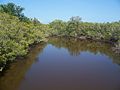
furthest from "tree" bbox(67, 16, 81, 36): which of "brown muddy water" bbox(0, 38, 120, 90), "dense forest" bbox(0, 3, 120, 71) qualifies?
"brown muddy water" bbox(0, 38, 120, 90)

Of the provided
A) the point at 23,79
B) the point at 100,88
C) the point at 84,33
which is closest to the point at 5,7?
the point at 84,33

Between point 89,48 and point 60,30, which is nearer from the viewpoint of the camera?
point 89,48

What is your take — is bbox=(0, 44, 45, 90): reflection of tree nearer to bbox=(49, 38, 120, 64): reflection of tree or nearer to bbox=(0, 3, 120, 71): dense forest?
bbox=(0, 3, 120, 71): dense forest

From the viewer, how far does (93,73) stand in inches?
750

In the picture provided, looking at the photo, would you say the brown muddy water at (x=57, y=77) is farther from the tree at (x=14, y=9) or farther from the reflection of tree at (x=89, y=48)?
the tree at (x=14, y=9)

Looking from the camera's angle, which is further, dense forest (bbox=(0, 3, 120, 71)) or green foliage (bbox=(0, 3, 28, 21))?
green foliage (bbox=(0, 3, 28, 21))

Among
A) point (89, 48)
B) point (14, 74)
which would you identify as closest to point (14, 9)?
point (89, 48)

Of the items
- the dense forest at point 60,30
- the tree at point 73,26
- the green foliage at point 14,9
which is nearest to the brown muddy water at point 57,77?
the dense forest at point 60,30

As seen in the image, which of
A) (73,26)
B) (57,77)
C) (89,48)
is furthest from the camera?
(73,26)

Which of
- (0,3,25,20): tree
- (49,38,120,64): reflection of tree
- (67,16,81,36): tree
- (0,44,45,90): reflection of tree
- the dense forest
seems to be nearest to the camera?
(0,44,45,90): reflection of tree

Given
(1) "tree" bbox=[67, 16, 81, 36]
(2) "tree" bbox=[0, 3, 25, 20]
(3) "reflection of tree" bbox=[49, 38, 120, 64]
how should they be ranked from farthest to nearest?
(1) "tree" bbox=[67, 16, 81, 36]
(2) "tree" bbox=[0, 3, 25, 20]
(3) "reflection of tree" bbox=[49, 38, 120, 64]

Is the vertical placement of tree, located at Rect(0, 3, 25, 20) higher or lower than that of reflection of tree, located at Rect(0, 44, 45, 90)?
higher

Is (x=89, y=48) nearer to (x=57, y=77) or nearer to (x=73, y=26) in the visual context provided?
(x=57, y=77)

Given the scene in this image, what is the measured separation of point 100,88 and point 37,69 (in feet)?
23.5
